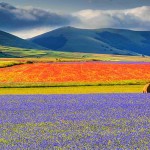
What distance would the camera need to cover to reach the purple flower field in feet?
42.5

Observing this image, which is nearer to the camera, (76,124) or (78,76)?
(76,124)

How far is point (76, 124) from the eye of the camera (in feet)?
55.1

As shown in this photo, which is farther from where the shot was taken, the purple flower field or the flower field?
the flower field

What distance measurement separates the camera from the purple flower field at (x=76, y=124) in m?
13.0

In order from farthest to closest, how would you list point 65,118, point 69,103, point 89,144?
point 69,103 < point 65,118 < point 89,144

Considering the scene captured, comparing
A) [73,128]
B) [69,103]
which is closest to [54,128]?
[73,128]

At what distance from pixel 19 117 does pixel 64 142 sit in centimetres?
589

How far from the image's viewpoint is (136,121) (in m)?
17.0

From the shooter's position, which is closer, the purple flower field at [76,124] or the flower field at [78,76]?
the purple flower field at [76,124]

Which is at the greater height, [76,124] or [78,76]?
[76,124]

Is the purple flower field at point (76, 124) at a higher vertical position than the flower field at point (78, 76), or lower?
higher

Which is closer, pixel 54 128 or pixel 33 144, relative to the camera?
pixel 33 144

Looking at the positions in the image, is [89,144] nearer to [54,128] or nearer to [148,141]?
[148,141]

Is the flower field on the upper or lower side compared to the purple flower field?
lower
